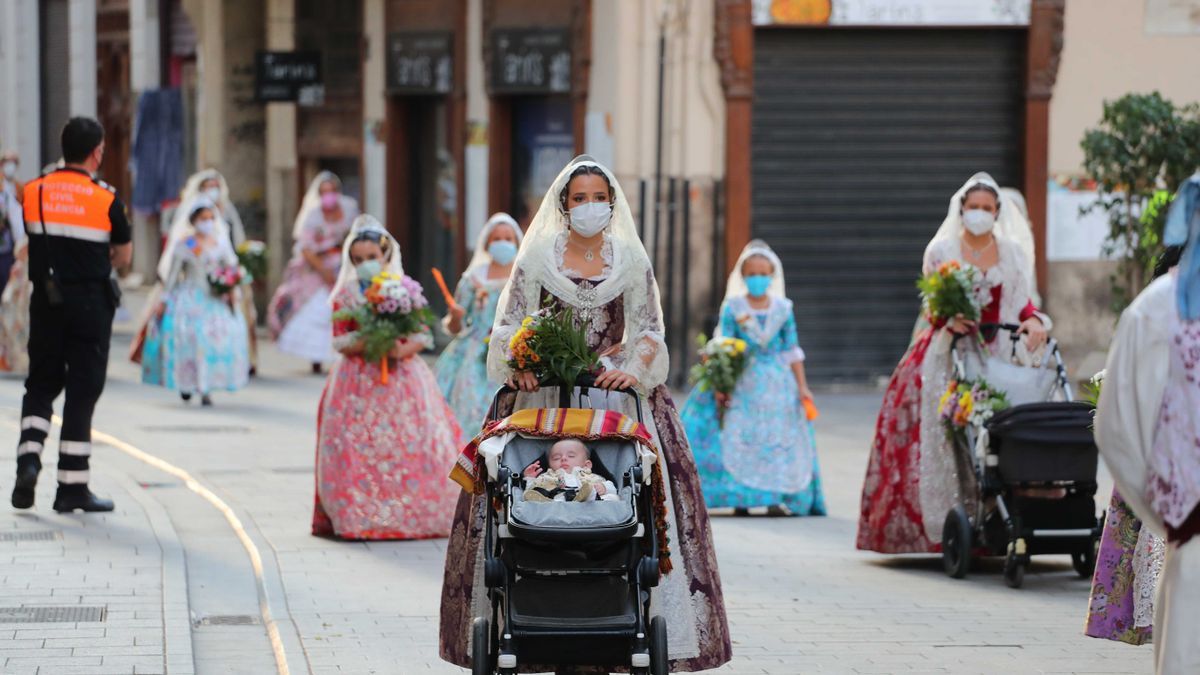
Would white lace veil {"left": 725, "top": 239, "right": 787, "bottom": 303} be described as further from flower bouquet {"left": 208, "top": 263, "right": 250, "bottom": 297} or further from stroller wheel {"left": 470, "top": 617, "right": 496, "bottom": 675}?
stroller wheel {"left": 470, "top": 617, "right": 496, "bottom": 675}

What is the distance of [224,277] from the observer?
17875 mm

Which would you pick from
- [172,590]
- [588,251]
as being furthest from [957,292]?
[172,590]

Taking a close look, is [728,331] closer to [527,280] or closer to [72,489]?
[72,489]

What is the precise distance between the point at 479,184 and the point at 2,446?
865cm

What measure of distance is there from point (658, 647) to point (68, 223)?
18.1 feet

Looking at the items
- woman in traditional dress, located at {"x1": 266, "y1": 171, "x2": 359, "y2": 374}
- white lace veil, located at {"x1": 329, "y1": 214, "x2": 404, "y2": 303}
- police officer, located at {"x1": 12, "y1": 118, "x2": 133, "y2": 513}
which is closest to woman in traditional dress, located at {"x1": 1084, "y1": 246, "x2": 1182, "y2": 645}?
white lace veil, located at {"x1": 329, "y1": 214, "x2": 404, "y2": 303}

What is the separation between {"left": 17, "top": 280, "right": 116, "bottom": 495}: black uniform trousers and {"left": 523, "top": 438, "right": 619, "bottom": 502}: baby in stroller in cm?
504

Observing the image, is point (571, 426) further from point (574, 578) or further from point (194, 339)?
point (194, 339)

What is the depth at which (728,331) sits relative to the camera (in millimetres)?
12953

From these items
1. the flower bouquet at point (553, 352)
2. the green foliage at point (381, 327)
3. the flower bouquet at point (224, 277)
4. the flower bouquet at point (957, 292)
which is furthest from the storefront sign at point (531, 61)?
the flower bouquet at point (553, 352)

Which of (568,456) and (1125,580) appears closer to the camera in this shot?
(568,456)

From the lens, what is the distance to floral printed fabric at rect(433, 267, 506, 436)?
1339 cm

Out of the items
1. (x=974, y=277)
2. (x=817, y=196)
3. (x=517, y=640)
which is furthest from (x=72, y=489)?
(x=817, y=196)

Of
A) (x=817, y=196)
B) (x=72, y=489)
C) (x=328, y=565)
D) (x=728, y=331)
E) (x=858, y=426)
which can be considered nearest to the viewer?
(x=328, y=565)
